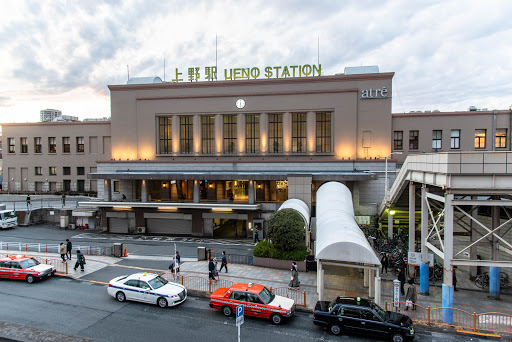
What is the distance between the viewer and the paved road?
15.3 metres

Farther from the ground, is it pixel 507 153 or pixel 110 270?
pixel 507 153

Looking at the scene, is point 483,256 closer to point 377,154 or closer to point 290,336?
point 290,336

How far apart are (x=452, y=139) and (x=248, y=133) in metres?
27.5

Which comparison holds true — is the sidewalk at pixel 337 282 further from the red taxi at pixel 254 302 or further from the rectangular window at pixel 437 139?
the rectangular window at pixel 437 139

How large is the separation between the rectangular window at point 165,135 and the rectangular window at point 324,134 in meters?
20.9

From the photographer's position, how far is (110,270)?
25.0 meters

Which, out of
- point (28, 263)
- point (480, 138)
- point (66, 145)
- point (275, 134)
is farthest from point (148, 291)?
point (66, 145)

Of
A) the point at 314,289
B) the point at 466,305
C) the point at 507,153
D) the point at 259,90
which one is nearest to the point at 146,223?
the point at 259,90

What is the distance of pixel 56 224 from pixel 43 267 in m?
26.2

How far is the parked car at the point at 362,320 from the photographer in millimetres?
14938

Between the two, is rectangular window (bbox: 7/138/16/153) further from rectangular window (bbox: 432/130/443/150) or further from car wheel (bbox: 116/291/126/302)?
rectangular window (bbox: 432/130/443/150)

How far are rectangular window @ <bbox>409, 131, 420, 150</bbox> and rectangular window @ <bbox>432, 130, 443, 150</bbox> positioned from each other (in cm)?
214

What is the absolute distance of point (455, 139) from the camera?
45.6m

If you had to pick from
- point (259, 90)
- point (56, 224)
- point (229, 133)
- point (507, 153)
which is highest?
point (259, 90)
